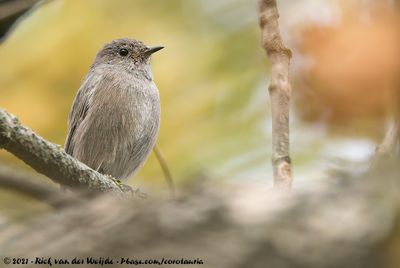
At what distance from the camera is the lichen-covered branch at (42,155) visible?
3.45 meters

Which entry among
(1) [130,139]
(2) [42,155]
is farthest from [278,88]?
(1) [130,139]

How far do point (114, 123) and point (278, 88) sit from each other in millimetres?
4041

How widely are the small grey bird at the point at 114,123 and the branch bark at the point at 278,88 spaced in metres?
3.41

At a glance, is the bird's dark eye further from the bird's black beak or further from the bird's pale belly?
the bird's pale belly

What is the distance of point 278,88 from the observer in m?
3.01

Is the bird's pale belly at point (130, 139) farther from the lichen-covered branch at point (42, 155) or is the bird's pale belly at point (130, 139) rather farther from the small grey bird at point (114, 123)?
the lichen-covered branch at point (42, 155)

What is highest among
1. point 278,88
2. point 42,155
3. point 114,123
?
point 114,123

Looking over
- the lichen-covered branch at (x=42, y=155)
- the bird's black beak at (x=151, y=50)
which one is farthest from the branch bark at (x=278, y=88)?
the bird's black beak at (x=151, y=50)

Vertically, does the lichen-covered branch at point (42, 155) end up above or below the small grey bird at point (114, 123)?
below

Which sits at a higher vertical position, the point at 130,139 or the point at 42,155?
the point at 130,139

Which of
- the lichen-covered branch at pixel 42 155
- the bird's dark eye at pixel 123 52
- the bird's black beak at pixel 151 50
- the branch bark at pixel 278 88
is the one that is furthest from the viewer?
the bird's dark eye at pixel 123 52

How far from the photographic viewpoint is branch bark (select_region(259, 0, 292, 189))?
9.54ft

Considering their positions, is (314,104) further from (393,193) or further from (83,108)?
(83,108)

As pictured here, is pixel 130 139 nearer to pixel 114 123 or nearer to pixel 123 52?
pixel 114 123
